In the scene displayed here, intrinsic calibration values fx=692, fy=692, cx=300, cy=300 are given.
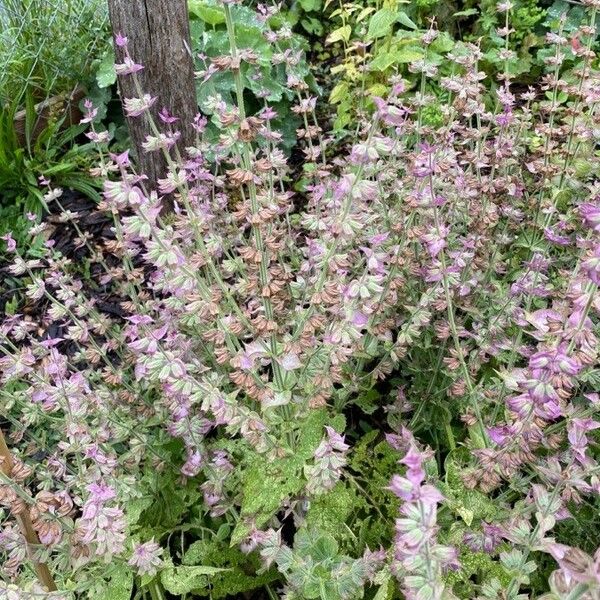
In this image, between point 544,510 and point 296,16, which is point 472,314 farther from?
point 296,16

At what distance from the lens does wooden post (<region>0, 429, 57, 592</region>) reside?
1544 millimetres

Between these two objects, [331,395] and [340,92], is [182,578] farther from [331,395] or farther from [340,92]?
[340,92]

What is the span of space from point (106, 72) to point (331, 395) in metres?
2.52

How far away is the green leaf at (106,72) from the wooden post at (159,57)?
0.74 metres

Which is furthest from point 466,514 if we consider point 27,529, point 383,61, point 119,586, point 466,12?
point 466,12

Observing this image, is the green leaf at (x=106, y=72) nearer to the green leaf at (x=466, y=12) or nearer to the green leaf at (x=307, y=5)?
the green leaf at (x=307, y=5)

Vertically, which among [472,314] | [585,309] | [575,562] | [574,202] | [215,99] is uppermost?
[215,99]

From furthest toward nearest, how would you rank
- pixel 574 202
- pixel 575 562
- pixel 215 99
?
pixel 574 202 → pixel 215 99 → pixel 575 562

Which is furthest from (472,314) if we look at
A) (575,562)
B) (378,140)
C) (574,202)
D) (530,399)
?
(575,562)

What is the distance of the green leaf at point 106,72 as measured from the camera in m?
3.66

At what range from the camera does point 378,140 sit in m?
1.43

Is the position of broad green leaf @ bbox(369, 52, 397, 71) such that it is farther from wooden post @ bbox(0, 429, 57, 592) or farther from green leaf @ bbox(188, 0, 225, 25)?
wooden post @ bbox(0, 429, 57, 592)

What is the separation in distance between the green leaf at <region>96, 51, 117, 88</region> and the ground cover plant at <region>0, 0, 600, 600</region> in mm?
1500

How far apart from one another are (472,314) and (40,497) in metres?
1.39
